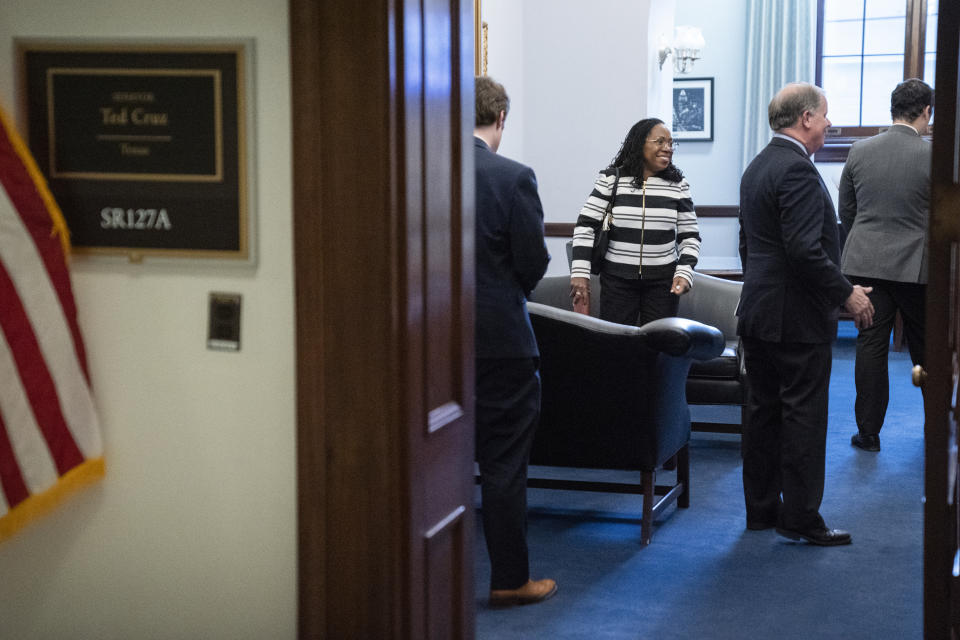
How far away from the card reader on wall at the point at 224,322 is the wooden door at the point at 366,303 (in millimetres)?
146

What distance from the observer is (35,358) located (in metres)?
1.83

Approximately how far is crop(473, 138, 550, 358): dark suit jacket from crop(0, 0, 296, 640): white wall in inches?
52.1

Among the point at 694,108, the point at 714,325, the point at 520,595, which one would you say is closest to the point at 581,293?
the point at 714,325

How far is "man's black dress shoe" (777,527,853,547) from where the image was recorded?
3.86 m

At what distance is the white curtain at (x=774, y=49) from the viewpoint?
9.50 meters

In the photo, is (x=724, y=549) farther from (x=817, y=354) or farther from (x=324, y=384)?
(x=324, y=384)

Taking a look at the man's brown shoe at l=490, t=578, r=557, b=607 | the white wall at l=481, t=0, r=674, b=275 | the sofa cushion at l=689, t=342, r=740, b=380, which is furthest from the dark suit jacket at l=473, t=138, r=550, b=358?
the white wall at l=481, t=0, r=674, b=275

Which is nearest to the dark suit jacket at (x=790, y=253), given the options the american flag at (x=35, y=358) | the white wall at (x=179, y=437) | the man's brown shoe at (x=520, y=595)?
the man's brown shoe at (x=520, y=595)

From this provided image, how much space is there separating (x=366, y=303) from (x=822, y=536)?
269 cm

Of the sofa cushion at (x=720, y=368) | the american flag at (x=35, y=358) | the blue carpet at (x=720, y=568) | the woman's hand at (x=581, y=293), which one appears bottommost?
the blue carpet at (x=720, y=568)

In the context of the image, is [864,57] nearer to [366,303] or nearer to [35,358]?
[366,303]

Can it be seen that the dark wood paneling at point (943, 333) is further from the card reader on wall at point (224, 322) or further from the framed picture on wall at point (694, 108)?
the framed picture on wall at point (694, 108)

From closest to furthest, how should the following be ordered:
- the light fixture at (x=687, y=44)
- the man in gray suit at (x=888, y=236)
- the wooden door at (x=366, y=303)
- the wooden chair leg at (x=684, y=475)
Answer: the wooden door at (x=366, y=303)
the wooden chair leg at (x=684, y=475)
the man in gray suit at (x=888, y=236)
the light fixture at (x=687, y=44)

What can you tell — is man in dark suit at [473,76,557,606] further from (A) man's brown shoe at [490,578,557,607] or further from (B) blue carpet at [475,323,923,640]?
(B) blue carpet at [475,323,923,640]
